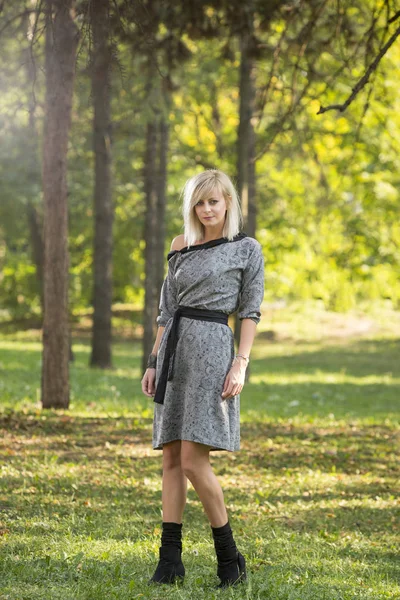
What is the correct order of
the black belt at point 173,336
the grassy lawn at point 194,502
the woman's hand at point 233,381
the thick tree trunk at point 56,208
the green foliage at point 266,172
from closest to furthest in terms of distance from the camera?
the woman's hand at point 233,381, the black belt at point 173,336, the grassy lawn at point 194,502, the thick tree trunk at point 56,208, the green foliage at point 266,172

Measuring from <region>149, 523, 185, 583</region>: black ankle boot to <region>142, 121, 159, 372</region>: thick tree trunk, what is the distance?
13.3 meters

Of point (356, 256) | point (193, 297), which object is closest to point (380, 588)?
point (193, 297)

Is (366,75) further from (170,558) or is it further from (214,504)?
(170,558)

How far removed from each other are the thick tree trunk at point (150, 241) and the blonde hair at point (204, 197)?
12.9 metres

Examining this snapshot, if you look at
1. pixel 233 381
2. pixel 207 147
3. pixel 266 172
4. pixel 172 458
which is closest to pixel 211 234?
pixel 233 381

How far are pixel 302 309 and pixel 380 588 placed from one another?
34.5 meters

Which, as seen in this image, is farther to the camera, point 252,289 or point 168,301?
point 168,301

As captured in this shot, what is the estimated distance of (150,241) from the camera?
17.9 meters

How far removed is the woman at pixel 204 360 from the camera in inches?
176

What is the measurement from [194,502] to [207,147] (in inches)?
917

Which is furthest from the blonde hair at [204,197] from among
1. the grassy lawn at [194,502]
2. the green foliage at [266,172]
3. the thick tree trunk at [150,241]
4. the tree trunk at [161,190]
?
the tree trunk at [161,190]

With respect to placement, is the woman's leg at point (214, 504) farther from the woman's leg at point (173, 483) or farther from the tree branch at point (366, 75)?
the tree branch at point (366, 75)

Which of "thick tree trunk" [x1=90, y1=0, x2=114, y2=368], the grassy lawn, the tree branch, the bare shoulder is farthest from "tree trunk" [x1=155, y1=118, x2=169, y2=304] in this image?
the bare shoulder

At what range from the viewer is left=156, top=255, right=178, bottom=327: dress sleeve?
4785mm
